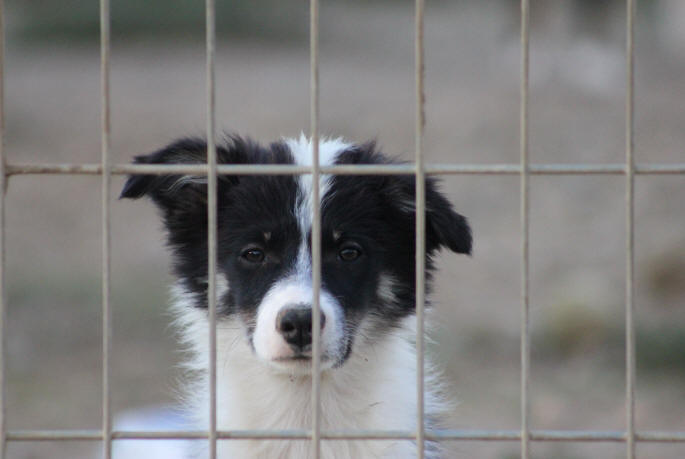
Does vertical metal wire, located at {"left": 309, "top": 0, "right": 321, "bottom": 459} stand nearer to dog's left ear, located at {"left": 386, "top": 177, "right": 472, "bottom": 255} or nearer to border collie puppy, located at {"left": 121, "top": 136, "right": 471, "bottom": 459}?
border collie puppy, located at {"left": 121, "top": 136, "right": 471, "bottom": 459}

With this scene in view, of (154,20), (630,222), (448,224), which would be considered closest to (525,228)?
(630,222)

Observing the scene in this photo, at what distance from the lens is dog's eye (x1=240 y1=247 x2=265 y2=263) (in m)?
3.60

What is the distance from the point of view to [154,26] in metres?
16.8

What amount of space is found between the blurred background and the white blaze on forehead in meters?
1.28

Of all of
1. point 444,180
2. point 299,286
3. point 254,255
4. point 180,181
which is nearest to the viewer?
point 299,286

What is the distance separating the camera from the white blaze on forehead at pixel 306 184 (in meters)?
3.47

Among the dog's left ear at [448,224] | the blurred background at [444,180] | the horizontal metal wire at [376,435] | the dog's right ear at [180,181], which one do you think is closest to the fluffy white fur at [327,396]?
the dog's right ear at [180,181]

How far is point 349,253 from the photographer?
12.1ft

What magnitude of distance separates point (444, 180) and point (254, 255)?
15.1ft

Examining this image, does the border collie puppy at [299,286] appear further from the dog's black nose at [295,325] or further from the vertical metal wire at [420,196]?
the vertical metal wire at [420,196]

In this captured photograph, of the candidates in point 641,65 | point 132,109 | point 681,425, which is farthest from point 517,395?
point 641,65

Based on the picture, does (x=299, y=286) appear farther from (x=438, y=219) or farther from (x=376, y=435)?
(x=376, y=435)

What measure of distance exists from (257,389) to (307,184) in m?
0.72

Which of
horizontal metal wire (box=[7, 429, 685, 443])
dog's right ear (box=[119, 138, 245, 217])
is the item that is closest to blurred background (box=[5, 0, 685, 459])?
dog's right ear (box=[119, 138, 245, 217])
